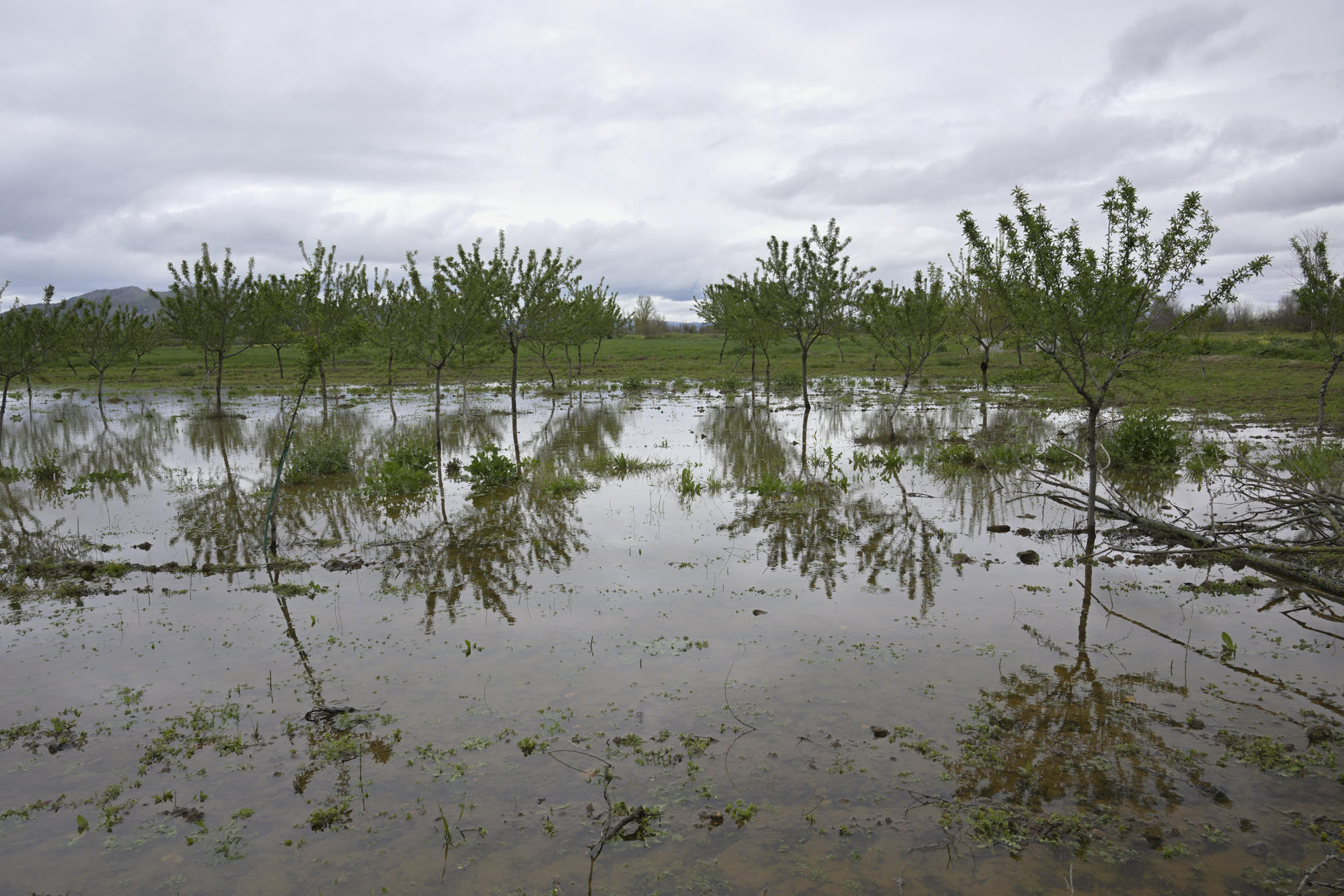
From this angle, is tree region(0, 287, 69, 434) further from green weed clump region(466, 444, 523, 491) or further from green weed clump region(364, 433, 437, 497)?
green weed clump region(466, 444, 523, 491)

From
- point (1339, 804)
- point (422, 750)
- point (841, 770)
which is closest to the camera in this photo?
point (1339, 804)

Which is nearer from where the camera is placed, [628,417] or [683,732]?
[683,732]

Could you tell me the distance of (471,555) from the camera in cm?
1006

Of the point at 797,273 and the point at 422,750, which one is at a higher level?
the point at 797,273

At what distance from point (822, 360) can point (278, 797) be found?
6077cm

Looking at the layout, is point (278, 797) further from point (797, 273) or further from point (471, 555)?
point (797, 273)

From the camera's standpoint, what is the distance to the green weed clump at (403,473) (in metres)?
14.2

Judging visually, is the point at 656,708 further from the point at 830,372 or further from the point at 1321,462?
the point at 830,372

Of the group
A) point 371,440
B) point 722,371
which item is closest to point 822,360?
point 722,371

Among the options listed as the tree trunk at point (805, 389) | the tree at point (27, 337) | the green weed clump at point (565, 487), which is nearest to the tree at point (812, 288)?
the tree trunk at point (805, 389)

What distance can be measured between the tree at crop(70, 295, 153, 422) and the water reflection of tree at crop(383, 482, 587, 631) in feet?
98.7

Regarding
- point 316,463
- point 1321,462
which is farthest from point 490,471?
point 1321,462

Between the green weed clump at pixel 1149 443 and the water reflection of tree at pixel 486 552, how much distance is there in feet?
39.2

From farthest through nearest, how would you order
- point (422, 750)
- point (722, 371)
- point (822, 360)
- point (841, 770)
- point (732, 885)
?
point (822, 360), point (722, 371), point (422, 750), point (841, 770), point (732, 885)
